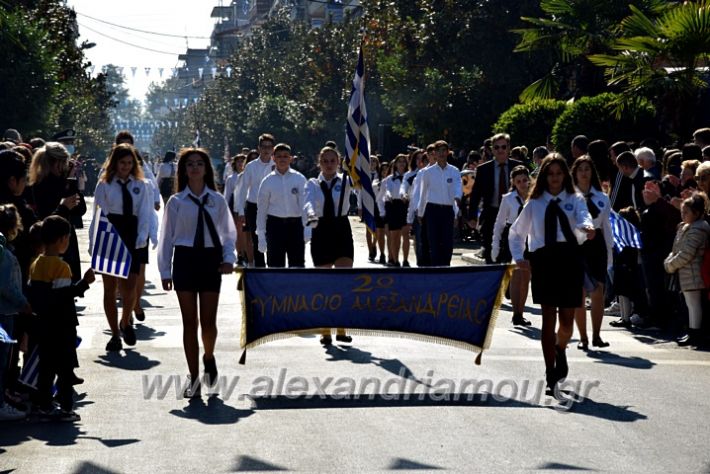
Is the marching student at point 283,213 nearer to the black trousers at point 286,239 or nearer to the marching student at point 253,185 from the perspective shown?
the black trousers at point 286,239

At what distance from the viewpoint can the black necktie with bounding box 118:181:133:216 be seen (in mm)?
12414

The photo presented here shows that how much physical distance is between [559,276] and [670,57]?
430 inches

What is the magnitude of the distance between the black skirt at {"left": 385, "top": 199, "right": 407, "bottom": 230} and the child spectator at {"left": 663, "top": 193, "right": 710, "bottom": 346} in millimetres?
8314

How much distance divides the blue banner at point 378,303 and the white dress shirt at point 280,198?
397 cm

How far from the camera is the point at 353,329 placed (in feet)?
32.3

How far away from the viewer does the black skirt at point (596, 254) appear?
1173cm

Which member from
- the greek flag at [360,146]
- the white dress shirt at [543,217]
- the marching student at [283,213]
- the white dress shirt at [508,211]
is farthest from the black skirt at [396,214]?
the white dress shirt at [543,217]

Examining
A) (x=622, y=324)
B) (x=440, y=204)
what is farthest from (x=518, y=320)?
(x=440, y=204)

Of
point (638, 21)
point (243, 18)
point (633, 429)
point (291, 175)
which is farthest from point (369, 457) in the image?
point (243, 18)

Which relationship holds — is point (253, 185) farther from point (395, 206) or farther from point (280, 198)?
point (280, 198)

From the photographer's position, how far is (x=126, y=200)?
40.8 ft

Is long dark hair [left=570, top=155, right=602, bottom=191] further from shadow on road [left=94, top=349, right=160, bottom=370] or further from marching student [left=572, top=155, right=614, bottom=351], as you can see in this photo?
shadow on road [left=94, top=349, right=160, bottom=370]

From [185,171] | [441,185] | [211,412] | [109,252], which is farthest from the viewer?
[441,185]

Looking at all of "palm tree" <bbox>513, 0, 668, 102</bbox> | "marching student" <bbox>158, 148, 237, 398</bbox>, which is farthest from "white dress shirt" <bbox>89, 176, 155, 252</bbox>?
"palm tree" <bbox>513, 0, 668, 102</bbox>
